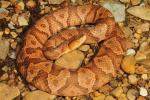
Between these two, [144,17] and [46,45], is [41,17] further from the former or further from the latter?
[144,17]

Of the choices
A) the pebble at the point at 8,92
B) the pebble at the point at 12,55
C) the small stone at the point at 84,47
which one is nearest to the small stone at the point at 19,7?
the pebble at the point at 12,55

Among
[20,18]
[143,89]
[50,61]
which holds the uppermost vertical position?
[20,18]

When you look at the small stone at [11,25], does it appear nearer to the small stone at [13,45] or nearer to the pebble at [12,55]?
the small stone at [13,45]

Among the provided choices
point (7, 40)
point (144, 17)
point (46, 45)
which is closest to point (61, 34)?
point (46, 45)

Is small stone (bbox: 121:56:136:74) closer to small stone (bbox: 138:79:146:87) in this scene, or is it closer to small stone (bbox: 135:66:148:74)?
small stone (bbox: 135:66:148:74)

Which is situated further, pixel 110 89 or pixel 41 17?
pixel 41 17

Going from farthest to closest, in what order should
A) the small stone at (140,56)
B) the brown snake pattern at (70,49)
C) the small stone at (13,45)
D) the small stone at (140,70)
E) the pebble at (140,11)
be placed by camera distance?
the pebble at (140,11)
the small stone at (13,45)
the small stone at (140,56)
the small stone at (140,70)
the brown snake pattern at (70,49)
